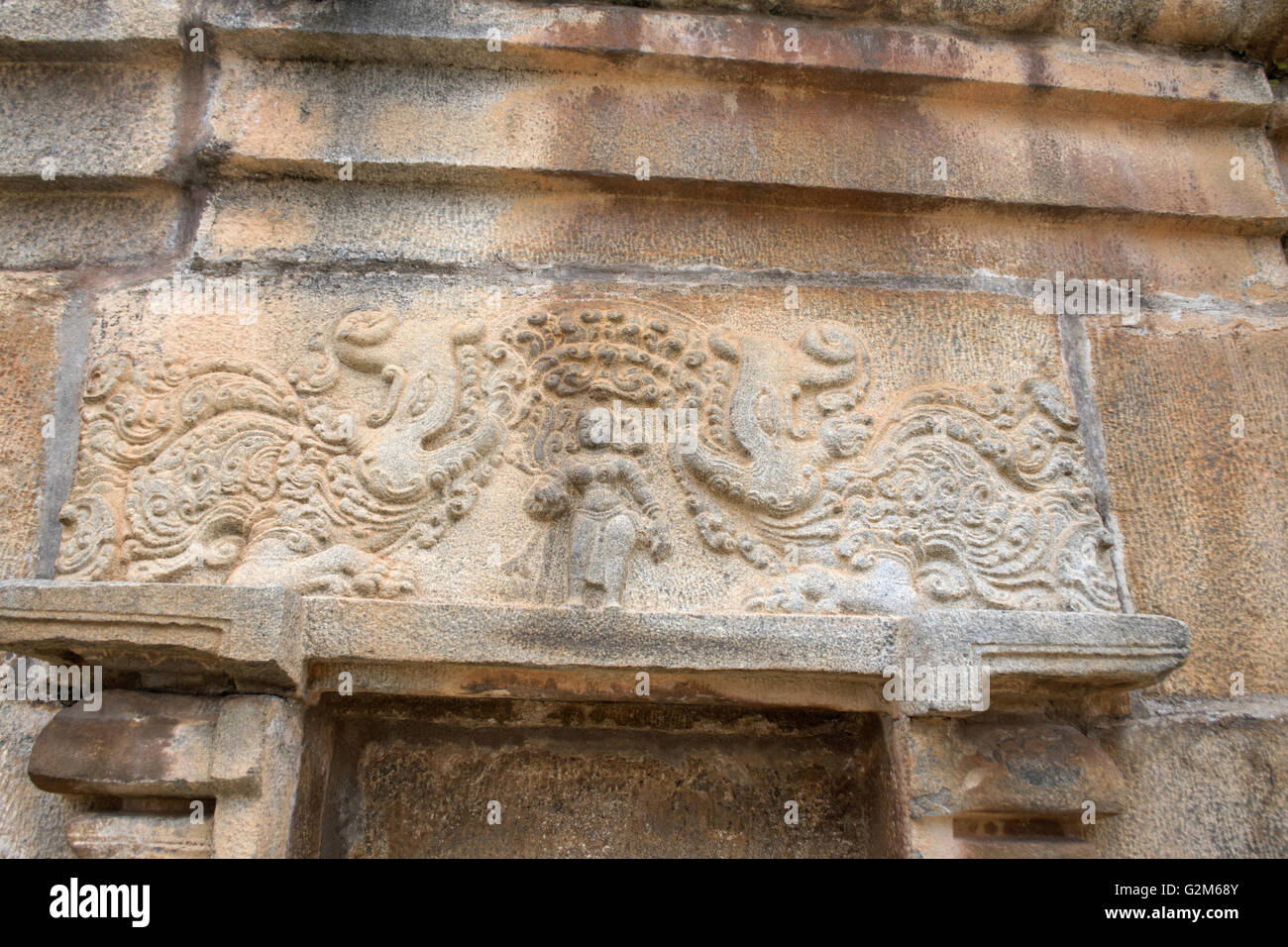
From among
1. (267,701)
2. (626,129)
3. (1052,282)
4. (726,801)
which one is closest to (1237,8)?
(1052,282)

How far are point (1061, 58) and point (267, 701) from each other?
9.33 feet

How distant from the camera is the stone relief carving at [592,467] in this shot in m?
2.19

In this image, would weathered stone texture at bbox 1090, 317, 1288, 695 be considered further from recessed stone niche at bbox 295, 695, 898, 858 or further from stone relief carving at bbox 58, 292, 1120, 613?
recessed stone niche at bbox 295, 695, 898, 858

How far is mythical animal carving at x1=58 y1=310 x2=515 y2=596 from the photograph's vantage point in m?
2.17

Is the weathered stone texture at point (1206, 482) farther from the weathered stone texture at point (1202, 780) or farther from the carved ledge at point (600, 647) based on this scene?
the carved ledge at point (600, 647)

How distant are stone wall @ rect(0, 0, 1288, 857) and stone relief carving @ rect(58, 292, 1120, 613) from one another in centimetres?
1

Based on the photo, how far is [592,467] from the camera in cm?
227

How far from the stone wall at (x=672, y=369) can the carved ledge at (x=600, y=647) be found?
0.05ft

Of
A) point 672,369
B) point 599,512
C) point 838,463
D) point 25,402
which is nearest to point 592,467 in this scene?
point 599,512

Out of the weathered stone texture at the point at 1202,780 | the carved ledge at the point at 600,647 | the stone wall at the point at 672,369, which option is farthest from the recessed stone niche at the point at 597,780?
the weathered stone texture at the point at 1202,780

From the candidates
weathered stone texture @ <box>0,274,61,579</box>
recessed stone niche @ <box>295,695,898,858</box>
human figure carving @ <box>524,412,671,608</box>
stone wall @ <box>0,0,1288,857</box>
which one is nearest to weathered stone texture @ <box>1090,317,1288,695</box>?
stone wall @ <box>0,0,1288,857</box>

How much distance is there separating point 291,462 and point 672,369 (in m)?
0.97

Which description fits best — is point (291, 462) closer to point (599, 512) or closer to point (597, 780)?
point (599, 512)
